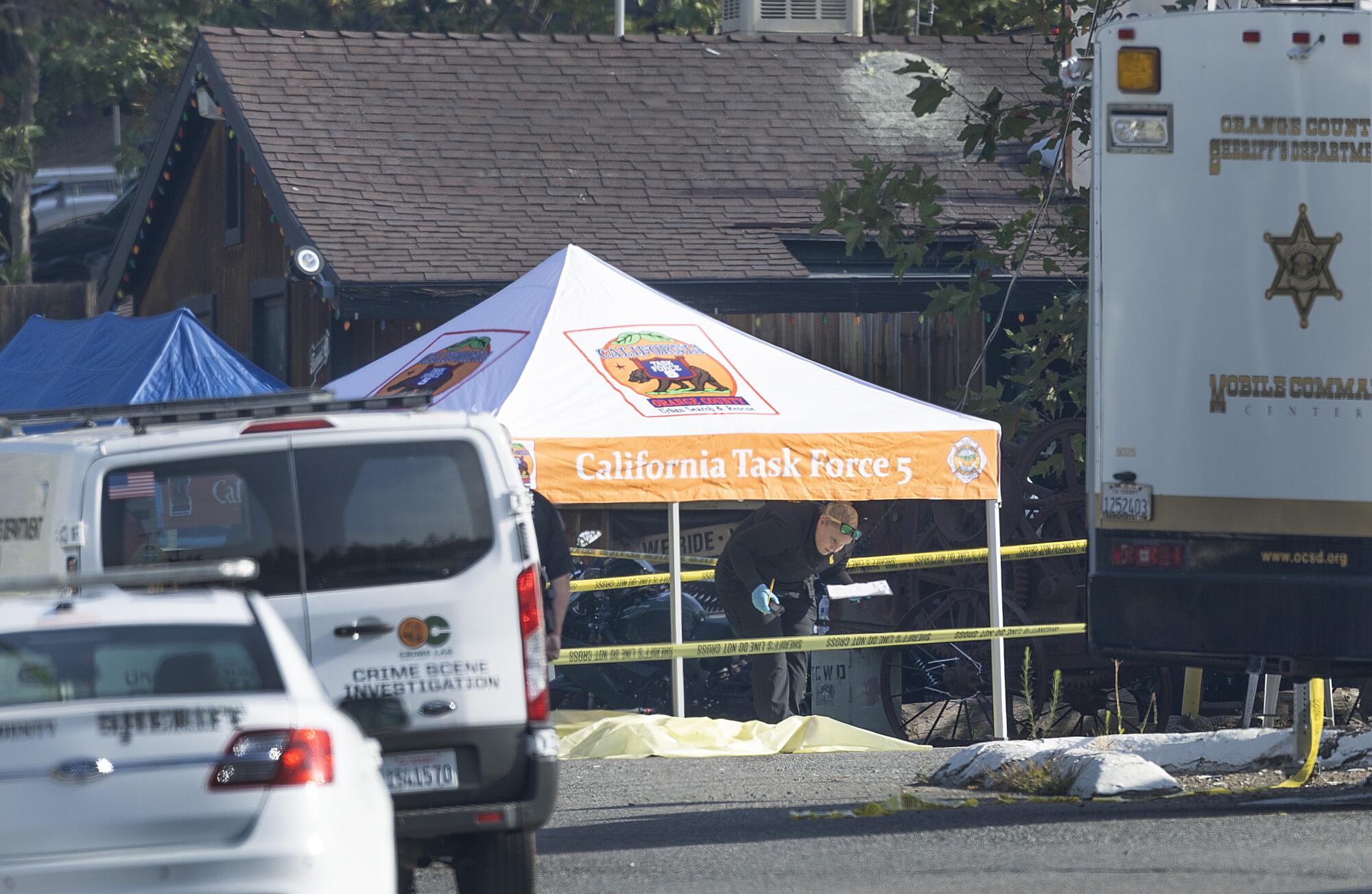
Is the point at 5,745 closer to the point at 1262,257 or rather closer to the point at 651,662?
the point at 1262,257

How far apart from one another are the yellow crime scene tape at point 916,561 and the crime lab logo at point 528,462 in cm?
197

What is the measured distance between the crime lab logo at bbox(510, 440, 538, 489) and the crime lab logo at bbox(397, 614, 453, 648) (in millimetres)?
5147

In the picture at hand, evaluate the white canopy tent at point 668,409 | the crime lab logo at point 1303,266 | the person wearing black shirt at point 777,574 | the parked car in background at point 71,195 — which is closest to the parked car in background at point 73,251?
the parked car in background at point 71,195

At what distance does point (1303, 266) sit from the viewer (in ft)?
→ 29.8

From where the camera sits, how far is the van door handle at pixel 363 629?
7355mm

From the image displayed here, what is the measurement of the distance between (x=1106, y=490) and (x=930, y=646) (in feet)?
19.7

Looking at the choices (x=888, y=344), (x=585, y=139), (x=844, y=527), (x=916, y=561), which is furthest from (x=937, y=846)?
(x=585, y=139)

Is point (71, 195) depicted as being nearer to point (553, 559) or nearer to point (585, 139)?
point (585, 139)

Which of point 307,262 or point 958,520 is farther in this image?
point 307,262

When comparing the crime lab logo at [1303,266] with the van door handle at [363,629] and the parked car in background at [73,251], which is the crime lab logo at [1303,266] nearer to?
the van door handle at [363,629]

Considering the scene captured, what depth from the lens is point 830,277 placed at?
1986 centimetres

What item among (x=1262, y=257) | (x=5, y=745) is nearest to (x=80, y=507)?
(x=5, y=745)

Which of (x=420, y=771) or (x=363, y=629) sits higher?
(x=363, y=629)

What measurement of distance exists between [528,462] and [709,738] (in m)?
2.22
